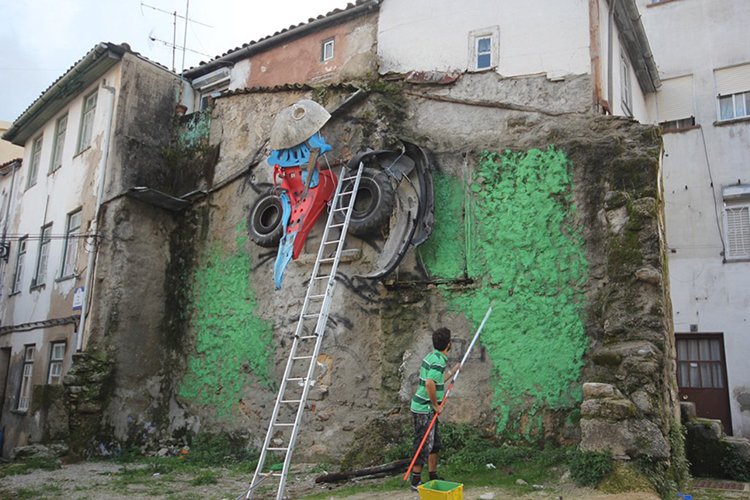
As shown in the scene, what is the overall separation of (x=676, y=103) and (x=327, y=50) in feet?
28.2

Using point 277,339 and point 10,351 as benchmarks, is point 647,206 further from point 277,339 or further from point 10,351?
point 10,351

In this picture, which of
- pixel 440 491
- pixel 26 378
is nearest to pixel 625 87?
pixel 440 491

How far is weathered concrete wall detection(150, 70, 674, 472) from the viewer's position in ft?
25.0

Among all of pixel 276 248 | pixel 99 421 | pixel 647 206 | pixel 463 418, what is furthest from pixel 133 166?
pixel 647 206

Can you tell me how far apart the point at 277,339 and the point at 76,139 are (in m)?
7.63

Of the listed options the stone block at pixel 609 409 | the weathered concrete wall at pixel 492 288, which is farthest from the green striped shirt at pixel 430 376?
the weathered concrete wall at pixel 492 288

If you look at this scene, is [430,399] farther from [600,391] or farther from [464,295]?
[464,295]

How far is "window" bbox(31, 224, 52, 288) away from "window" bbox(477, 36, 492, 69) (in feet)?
34.4

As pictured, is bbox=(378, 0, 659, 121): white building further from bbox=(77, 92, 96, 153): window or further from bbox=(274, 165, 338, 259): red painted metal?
bbox=(77, 92, 96, 153): window

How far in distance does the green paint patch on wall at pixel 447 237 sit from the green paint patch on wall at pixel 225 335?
295 centimetres

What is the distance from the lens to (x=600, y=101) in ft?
30.1

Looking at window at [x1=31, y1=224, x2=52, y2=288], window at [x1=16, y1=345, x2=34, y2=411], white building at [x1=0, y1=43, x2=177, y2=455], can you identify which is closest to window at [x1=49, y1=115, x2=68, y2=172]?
white building at [x1=0, y1=43, x2=177, y2=455]

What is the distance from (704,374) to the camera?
47.8ft

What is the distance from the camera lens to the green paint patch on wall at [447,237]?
902cm
